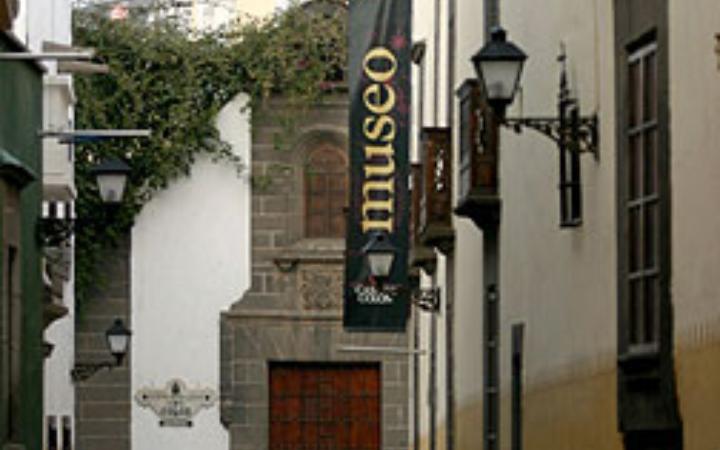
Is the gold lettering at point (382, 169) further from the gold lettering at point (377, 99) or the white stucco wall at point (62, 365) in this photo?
the white stucco wall at point (62, 365)

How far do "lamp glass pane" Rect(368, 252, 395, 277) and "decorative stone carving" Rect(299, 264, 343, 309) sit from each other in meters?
11.3

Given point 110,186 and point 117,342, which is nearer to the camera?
point 110,186

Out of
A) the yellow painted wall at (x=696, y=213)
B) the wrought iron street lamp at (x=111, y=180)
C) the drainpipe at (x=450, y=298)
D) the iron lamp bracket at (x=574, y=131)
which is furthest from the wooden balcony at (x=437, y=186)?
the yellow painted wall at (x=696, y=213)

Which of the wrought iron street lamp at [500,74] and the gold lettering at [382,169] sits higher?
the gold lettering at [382,169]

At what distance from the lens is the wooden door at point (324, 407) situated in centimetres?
3681

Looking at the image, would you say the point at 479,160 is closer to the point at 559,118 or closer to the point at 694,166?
the point at 559,118

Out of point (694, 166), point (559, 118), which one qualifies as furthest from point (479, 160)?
point (694, 166)

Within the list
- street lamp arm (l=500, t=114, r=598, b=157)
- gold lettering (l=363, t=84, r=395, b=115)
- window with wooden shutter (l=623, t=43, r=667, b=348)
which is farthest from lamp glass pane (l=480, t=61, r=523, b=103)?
gold lettering (l=363, t=84, r=395, b=115)

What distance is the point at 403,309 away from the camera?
27141 millimetres

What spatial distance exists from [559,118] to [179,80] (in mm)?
20719

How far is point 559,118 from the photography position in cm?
1584

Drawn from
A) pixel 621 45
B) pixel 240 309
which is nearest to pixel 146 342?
pixel 240 309

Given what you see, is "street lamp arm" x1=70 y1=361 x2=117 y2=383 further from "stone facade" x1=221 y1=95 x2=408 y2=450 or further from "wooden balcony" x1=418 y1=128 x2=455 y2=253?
"wooden balcony" x1=418 y1=128 x2=455 y2=253

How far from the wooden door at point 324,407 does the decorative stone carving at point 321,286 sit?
992mm
